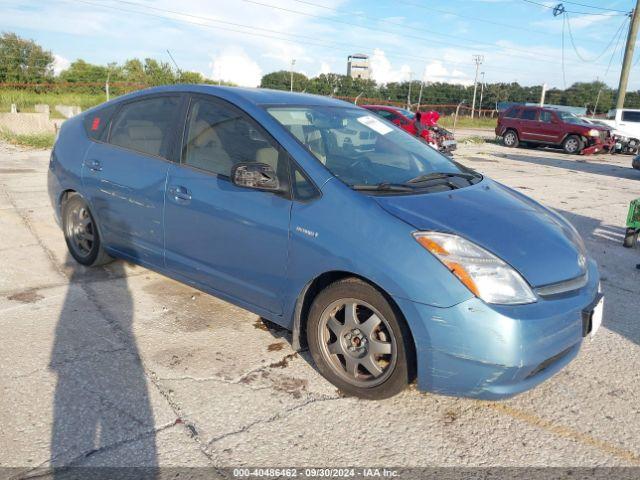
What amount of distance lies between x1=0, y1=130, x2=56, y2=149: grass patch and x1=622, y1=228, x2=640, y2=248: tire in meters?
13.1

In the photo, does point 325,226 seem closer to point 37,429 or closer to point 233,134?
point 233,134

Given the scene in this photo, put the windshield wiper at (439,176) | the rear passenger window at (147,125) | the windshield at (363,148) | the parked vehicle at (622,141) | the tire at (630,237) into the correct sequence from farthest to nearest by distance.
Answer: the parked vehicle at (622,141)
the tire at (630,237)
the rear passenger window at (147,125)
the windshield wiper at (439,176)
the windshield at (363,148)

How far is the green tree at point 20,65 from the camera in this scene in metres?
25.4

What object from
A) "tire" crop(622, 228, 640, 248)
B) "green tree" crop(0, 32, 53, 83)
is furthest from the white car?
"green tree" crop(0, 32, 53, 83)

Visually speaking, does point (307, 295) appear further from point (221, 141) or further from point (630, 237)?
point (630, 237)

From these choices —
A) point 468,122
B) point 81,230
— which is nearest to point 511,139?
point 468,122

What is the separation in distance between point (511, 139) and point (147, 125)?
65.7 ft

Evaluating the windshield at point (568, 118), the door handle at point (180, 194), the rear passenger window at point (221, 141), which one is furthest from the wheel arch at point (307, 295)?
the windshield at point (568, 118)

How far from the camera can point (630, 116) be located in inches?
815

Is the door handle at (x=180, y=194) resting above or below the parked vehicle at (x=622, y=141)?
below

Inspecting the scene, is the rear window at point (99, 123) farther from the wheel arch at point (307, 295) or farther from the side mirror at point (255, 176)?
the wheel arch at point (307, 295)

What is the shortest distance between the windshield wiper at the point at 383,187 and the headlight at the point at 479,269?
1.57ft

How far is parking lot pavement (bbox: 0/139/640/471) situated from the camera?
2434 mm

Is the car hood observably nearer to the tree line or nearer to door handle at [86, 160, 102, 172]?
door handle at [86, 160, 102, 172]
